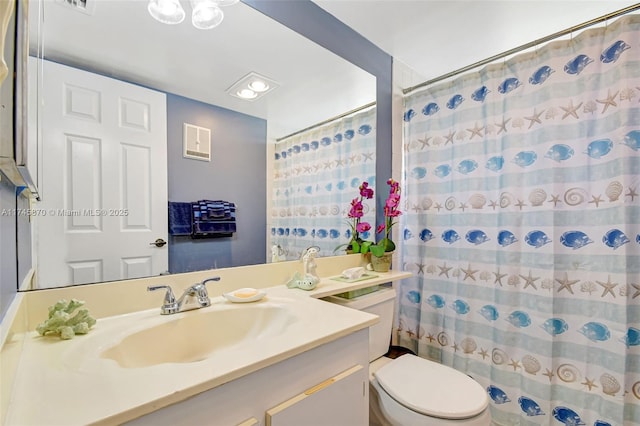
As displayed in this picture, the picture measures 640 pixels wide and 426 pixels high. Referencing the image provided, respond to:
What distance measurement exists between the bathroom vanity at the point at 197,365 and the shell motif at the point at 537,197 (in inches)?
43.5

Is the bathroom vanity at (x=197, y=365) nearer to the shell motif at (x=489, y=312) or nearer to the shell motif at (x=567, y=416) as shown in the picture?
the shell motif at (x=489, y=312)

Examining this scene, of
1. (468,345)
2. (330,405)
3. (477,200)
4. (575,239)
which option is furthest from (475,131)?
(330,405)

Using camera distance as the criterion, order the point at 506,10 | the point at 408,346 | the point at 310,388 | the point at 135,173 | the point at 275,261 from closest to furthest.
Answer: the point at 310,388 < the point at 135,173 < the point at 275,261 < the point at 506,10 < the point at 408,346

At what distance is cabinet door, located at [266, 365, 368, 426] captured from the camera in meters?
0.64

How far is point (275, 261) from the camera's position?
1.26 m

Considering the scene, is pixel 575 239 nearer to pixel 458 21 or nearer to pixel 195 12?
pixel 458 21

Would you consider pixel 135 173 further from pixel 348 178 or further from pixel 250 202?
pixel 348 178

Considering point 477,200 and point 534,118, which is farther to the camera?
point 477,200

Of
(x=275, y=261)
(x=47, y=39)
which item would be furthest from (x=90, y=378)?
(x=47, y=39)

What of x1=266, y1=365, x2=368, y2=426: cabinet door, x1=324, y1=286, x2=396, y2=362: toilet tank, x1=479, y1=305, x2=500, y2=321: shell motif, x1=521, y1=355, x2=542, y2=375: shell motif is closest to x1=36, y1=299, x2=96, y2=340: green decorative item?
x1=266, y1=365, x2=368, y2=426: cabinet door

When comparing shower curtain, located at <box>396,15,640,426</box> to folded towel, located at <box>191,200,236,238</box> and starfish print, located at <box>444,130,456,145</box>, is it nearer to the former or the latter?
starfish print, located at <box>444,130,456,145</box>

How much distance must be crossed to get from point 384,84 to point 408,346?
1.70 metres

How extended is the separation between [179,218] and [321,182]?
82 cm

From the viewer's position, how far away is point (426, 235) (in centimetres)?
177
